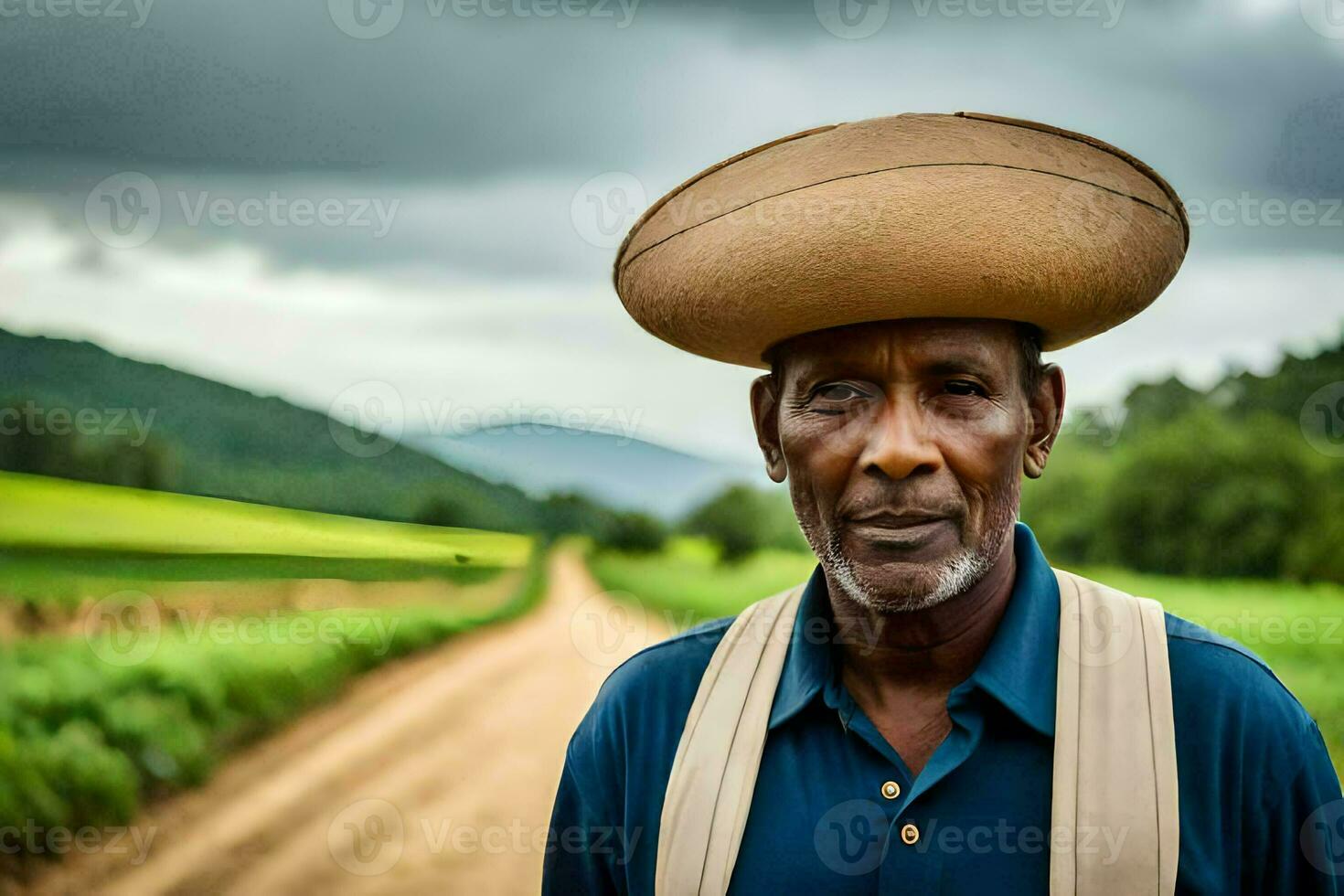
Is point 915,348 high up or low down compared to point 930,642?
up

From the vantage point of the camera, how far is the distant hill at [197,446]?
8477mm

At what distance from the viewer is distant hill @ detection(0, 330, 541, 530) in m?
8.48

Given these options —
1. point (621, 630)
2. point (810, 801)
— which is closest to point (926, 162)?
point (810, 801)

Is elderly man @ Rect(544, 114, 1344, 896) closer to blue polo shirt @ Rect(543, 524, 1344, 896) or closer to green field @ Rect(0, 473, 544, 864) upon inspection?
blue polo shirt @ Rect(543, 524, 1344, 896)

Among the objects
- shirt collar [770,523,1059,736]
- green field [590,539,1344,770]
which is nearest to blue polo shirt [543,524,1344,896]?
shirt collar [770,523,1059,736]

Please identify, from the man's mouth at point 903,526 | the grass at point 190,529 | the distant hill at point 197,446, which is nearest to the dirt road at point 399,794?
the grass at point 190,529

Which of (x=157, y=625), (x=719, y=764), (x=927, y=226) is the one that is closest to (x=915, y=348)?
(x=927, y=226)

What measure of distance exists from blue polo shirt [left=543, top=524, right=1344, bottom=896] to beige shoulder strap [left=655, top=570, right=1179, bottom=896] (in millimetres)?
36

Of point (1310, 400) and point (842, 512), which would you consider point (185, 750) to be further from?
point (1310, 400)

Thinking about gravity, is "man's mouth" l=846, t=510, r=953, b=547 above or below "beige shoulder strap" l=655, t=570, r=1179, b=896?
above

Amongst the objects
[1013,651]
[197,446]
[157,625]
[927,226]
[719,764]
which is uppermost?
[197,446]

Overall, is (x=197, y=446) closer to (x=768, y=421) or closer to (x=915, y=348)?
(x=768, y=421)

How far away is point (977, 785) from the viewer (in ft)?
5.69

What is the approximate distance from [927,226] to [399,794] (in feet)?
36.3
